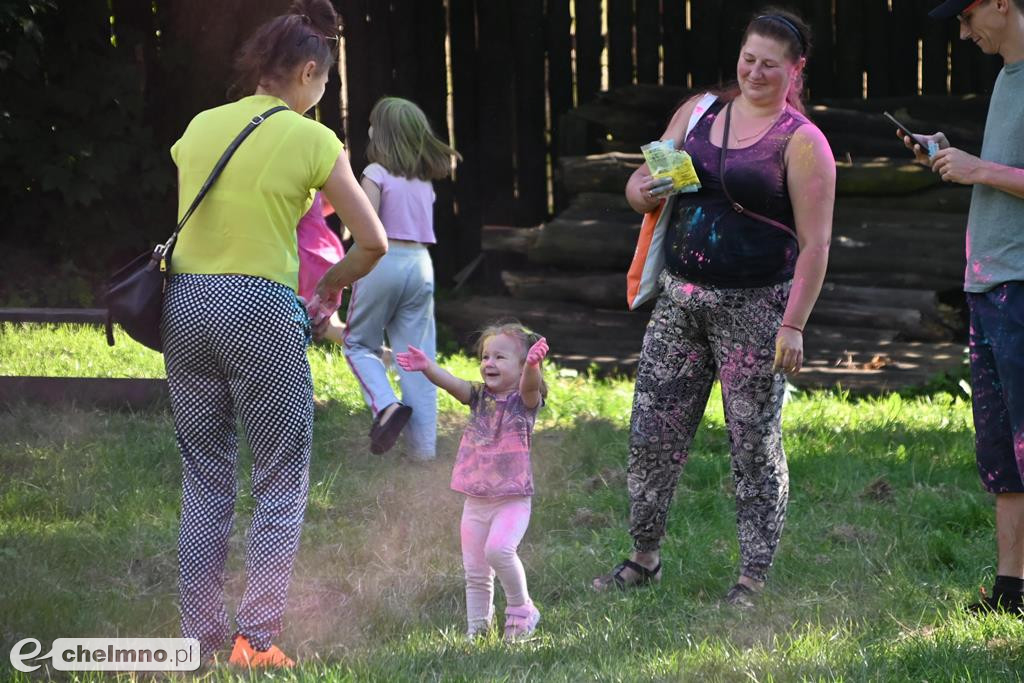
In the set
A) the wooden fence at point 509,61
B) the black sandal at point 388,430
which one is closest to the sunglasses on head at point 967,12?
the black sandal at point 388,430

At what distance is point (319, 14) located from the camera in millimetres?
4074

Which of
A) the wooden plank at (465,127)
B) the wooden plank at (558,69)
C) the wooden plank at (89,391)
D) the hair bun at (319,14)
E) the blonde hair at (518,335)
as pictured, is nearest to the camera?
the hair bun at (319,14)

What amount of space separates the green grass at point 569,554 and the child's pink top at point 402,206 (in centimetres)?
116

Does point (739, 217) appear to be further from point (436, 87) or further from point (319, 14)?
point (436, 87)

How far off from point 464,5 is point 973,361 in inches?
323

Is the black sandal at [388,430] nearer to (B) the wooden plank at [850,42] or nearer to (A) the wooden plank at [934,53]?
(B) the wooden plank at [850,42]

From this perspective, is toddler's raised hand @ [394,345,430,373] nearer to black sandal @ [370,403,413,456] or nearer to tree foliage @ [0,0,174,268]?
black sandal @ [370,403,413,456]

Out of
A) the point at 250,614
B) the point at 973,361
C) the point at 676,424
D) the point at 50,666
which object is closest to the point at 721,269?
the point at 676,424

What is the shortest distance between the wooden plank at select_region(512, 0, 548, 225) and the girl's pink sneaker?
7.83 metres

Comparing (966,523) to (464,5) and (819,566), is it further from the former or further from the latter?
(464,5)

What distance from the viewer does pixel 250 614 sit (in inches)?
156

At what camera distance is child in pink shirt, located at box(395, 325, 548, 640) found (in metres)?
4.32

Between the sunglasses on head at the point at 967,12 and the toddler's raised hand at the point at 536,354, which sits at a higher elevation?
the sunglasses on head at the point at 967,12

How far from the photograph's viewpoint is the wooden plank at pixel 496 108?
38.7ft
